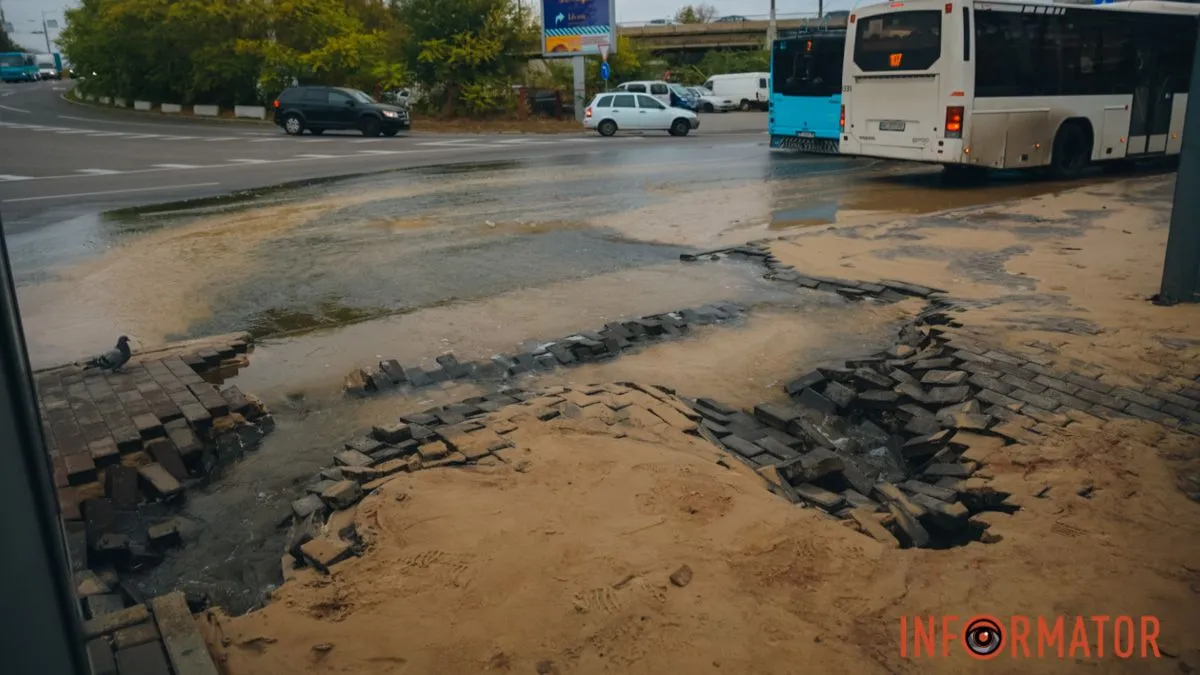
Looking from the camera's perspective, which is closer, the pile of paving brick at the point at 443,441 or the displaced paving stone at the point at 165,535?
the pile of paving brick at the point at 443,441

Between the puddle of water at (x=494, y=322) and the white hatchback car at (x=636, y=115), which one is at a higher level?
the white hatchback car at (x=636, y=115)

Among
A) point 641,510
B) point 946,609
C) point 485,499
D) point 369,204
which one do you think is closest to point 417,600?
point 485,499

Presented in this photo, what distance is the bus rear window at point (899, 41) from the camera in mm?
15039

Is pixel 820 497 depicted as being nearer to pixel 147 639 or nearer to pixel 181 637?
pixel 181 637

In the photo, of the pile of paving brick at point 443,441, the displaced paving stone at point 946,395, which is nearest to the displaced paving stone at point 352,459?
the pile of paving brick at point 443,441

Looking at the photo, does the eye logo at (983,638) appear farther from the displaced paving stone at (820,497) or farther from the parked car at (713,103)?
the parked car at (713,103)

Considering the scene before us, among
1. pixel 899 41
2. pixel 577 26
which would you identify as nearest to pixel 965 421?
pixel 899 41

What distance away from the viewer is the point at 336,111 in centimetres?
3095

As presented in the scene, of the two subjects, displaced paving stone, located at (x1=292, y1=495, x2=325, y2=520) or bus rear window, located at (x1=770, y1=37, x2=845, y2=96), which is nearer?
displaced paving stone, located at (x1=292, y1=495, x2=325, y2=520)

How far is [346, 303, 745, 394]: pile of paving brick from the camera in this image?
245 inches

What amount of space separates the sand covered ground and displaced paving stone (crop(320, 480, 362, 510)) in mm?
133

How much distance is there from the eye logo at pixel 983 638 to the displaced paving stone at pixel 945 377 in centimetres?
261

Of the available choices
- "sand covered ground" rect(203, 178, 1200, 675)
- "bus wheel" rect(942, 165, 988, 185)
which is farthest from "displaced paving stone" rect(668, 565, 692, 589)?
"bus wheel" rect(942, 165, 988, 185)

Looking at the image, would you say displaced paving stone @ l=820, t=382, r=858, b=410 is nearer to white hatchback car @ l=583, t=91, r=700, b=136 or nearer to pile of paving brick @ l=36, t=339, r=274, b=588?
pile of paving brick @ l=36, t=339, r=274, b=588
